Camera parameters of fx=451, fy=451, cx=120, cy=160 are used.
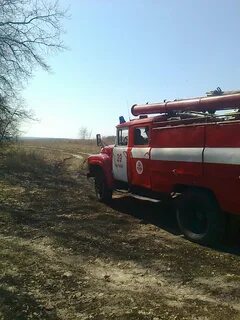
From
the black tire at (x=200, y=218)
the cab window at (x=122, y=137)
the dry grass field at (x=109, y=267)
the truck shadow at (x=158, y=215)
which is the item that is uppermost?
the cab window at (x=122, y=137)

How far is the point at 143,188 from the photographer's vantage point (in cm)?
1013

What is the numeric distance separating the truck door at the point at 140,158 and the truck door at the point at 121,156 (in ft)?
1.39

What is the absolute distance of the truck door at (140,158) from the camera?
9.55 meters

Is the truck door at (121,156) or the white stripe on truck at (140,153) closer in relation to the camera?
the white stripe on truck at (140,153)

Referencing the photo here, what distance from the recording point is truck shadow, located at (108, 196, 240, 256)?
7.96m

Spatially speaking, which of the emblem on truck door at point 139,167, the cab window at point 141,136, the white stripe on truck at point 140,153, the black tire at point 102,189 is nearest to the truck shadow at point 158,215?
the black tire at point 102,189

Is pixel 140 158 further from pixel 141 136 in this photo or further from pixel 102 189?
pixel 102 189

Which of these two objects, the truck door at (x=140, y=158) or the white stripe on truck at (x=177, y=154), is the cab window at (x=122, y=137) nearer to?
the truck door at (x=140, y=158)

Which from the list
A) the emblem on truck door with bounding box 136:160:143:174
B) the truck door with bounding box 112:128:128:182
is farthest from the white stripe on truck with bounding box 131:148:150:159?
the truck door with bounding box 112:128:128:182

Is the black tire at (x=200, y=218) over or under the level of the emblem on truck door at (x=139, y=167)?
under

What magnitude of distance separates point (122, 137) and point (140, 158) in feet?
5.30

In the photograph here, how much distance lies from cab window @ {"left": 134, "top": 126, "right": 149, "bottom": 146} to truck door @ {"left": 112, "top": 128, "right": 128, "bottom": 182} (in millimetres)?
463

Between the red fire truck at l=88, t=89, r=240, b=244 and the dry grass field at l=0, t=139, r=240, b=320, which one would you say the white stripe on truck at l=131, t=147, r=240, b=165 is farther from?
the dry grass field at l=0, t=139, r=240, b=320

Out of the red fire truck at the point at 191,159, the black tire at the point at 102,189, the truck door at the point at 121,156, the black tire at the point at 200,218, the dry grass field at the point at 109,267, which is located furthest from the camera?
the black tire at the point at 102,189
